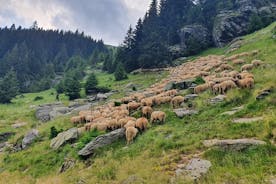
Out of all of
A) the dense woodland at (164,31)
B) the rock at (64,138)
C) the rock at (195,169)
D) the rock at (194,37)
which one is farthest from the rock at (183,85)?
the rock at (194,37)

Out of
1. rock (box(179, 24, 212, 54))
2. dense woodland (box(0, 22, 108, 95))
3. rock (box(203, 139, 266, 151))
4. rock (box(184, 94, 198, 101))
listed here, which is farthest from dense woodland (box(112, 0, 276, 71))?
rock (box(203, 139, 266, 151))

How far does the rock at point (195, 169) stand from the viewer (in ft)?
32.4

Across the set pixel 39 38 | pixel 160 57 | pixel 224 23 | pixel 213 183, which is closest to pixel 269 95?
pixel 213 183

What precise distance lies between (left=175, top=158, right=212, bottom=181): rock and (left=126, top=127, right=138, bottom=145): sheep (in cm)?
521

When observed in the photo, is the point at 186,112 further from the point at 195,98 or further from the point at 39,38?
the point at 39,38

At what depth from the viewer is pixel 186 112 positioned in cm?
1783

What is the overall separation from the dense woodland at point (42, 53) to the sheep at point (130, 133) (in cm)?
6590

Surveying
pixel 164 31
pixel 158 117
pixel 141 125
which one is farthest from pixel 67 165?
pixel 164 31

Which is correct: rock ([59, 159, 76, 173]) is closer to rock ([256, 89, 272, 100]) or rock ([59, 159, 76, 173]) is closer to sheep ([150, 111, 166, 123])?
sheep ([150, 111, 166, 123])

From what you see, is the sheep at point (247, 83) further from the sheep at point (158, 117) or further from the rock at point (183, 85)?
the rock at point (183, 85)

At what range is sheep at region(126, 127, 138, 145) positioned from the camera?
15758 mm

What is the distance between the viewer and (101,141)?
16.2 m

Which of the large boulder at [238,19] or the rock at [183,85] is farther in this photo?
the large boulder at [238,19]

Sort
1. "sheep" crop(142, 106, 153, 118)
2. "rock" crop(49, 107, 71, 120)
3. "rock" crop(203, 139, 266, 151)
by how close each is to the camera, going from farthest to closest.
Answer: "rock" crop(49, 107, 71, 120), "sheep" crop(142, 106, 153, 118), "rock" crop(203, 139, 266, 151)
